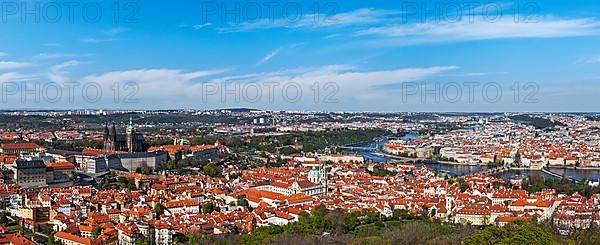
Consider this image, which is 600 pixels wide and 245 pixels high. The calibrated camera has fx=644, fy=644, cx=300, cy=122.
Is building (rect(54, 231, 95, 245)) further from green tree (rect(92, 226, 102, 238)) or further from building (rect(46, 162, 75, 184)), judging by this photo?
building (rect(46, 162, 75, 184))

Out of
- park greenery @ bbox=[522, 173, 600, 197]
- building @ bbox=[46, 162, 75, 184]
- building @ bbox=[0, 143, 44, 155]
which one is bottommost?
park greenery @ bbox=[522, 173, 600, 197]

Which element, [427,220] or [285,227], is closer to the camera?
[285,227]

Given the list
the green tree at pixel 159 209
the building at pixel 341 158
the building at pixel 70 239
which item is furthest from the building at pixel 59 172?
the building at pixel 341 158

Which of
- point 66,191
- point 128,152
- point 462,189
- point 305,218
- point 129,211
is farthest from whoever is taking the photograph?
point 128,152

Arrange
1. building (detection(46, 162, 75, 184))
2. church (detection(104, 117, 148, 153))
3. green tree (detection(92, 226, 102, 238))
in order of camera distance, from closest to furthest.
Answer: green tree (detection(92, 226, 102, 238)) → building (detection(46, 162, 75, 184)) → church (detection(104, 117, 148, 153))

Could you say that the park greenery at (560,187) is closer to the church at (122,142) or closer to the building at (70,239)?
the building at (70,239)

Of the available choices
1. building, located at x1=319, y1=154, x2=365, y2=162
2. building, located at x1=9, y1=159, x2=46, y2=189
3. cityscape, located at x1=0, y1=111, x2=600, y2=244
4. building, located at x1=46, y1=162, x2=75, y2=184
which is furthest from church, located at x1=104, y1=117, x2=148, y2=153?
building, located at x1=319, y1=154, x2=365, y2=162

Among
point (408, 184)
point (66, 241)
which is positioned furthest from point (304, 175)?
point (66, 241)

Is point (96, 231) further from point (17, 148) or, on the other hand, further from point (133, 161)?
point (17, 148)

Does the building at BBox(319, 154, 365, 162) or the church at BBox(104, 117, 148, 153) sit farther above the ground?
the church at BBox(104, 117, 148, 153)

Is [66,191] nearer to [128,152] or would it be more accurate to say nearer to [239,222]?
[239,222]

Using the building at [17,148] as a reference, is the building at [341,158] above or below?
below
